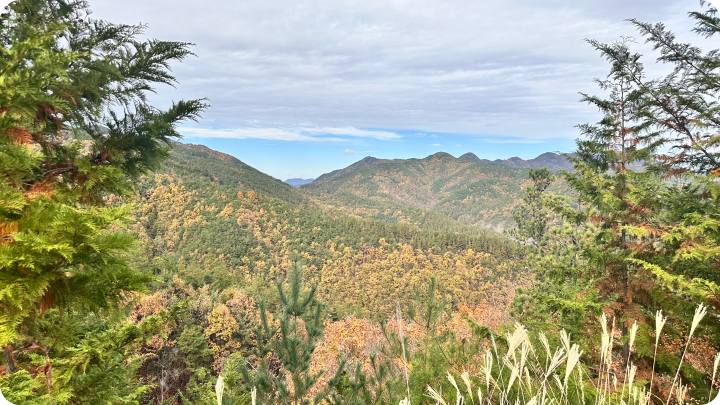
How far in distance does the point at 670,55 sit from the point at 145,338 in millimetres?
10373

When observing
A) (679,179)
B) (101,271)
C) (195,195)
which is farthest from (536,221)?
(195,195)

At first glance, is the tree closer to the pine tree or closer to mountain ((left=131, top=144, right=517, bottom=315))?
the pine tree

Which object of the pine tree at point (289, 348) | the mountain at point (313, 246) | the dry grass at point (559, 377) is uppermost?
the dry grass at point (559, 377)

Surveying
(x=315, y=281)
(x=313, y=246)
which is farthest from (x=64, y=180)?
(x=313, y=246)

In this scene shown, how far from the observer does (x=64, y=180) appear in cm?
428

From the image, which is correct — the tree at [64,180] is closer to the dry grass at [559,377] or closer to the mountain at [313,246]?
the dry grass at [559,377]

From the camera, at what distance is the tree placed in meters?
1.53

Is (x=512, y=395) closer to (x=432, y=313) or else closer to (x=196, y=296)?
(x=432, y=313)

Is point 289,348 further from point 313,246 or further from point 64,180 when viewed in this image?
point 313,246

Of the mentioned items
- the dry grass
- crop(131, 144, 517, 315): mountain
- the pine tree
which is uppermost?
the dry grass

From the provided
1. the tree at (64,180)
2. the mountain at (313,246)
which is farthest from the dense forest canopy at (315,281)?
the mountain at (313,246)

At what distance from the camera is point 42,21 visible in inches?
187

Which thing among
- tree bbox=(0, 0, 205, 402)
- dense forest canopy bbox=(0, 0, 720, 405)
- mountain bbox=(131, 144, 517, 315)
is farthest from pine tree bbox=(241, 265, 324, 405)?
mountain bbox=(131, 144, 517, 315)

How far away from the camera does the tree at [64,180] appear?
1.53 metres
